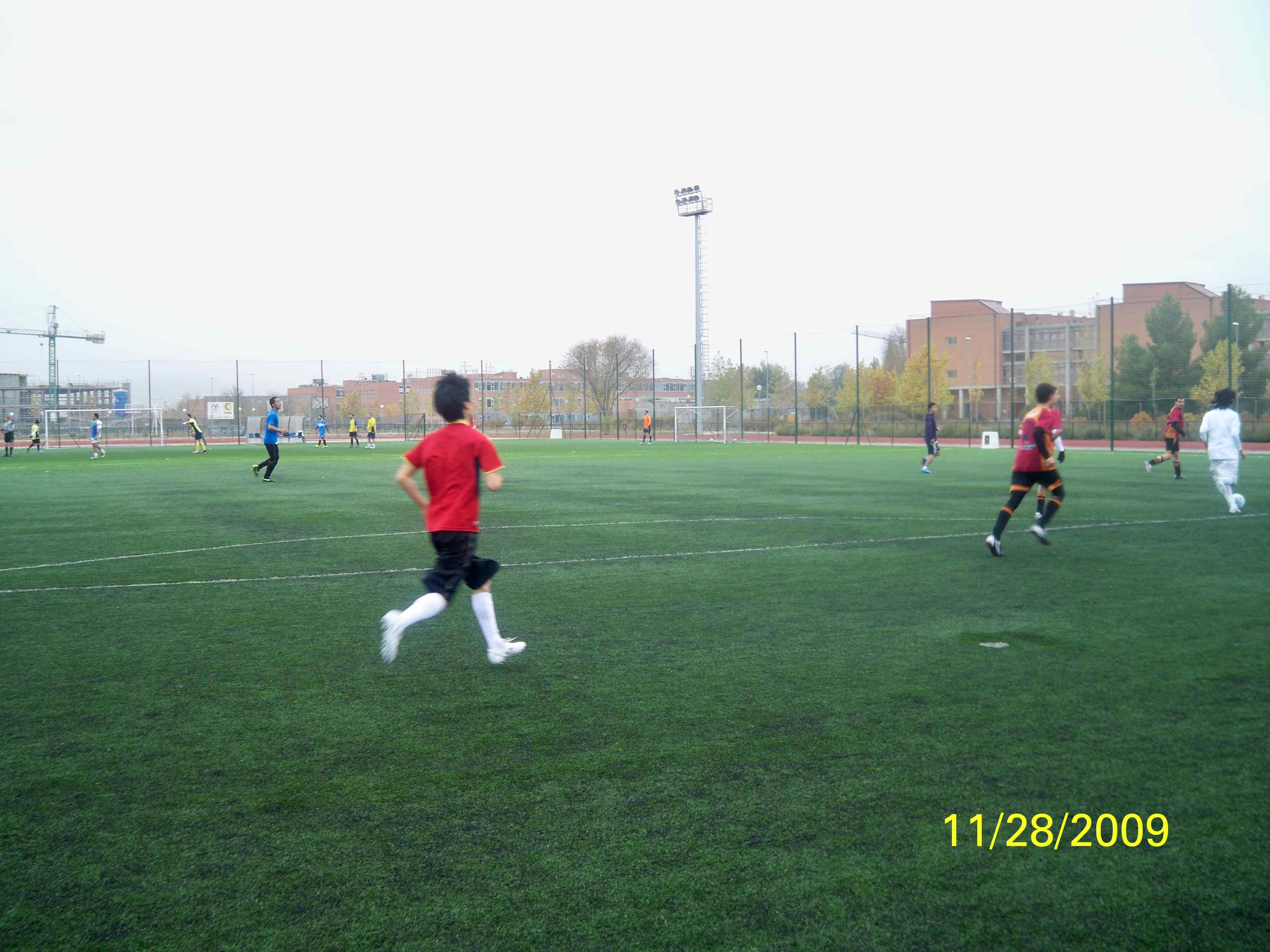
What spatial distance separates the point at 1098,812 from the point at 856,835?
37.9 inches

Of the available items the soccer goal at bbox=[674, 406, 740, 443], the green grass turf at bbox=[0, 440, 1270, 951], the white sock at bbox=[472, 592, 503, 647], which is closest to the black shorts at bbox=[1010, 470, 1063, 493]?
the green grass turf at bbox=[0, 440, 1270, 951]

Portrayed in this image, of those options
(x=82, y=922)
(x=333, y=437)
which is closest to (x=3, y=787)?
(x=82, y=922)

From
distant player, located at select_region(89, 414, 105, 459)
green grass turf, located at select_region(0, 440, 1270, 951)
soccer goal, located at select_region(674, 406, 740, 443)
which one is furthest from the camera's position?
soccer goal, located at select_region(674, 406, 740, 443)

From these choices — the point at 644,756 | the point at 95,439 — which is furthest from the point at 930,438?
the point at 95,439

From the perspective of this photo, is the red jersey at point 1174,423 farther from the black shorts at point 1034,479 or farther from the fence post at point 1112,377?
the fence post at point 1112,377

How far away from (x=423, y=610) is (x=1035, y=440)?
290 inches

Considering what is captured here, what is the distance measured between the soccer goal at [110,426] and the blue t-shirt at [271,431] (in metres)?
42.3

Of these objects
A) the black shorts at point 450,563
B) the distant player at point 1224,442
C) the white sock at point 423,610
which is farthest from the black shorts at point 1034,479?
the white sock at point 423,610

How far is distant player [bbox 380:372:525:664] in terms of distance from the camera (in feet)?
18.8

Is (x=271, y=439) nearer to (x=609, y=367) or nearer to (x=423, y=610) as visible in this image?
(x=423, y=610)

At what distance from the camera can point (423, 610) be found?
18.6 ft

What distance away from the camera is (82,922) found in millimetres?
2902

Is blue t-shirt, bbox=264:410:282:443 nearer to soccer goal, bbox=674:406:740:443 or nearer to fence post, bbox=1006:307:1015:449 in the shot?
fence post, bbox=1006:307:1015:449
